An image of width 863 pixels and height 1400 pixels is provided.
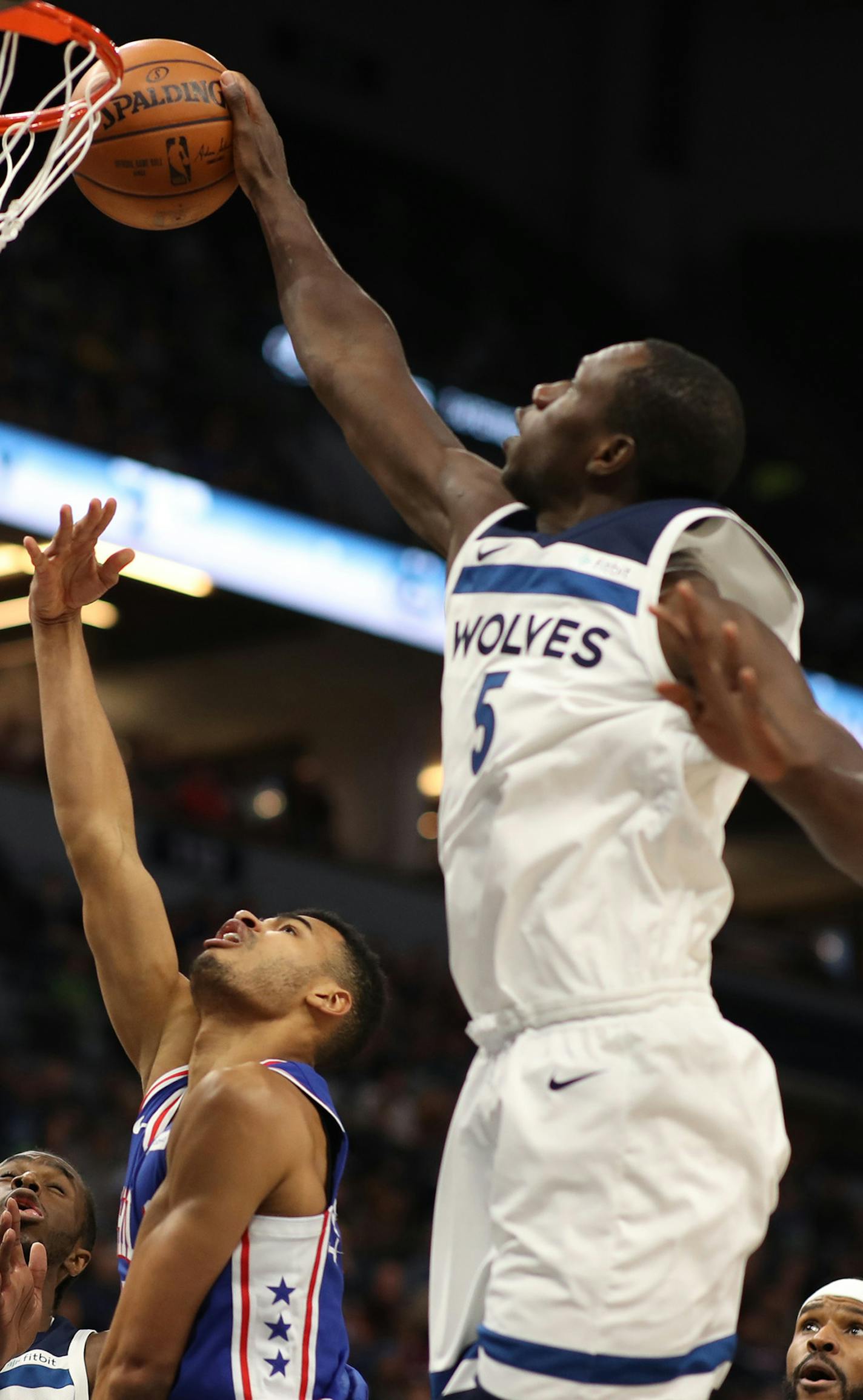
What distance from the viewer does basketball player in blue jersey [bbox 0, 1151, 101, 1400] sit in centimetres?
344

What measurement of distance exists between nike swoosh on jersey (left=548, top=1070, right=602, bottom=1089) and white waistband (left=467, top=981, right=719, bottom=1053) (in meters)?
0.07

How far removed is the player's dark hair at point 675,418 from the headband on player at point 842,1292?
2092 millimetres

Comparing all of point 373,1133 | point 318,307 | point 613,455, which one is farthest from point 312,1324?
point 373,1133

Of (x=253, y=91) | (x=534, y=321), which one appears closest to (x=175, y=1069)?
(x=253, y=91)

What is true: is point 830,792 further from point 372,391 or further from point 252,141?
point 252,141

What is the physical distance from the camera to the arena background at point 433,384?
12.4m

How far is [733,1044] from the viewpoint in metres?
2.30

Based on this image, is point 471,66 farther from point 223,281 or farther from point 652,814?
point 652,814

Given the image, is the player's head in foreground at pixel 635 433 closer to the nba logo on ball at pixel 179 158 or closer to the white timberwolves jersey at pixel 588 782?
the white timberwolves jersey at pixel 588 782

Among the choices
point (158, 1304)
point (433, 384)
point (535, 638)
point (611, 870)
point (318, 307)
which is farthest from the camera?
point (433, 384)

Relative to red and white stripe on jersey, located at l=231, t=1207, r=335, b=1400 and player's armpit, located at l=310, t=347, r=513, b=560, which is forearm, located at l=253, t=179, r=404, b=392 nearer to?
player's armpit, located at l=310, t=347, r=513, b=560

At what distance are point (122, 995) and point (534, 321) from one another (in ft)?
55.3

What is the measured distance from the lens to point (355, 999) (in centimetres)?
332

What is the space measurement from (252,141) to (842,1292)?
271 centimetres
